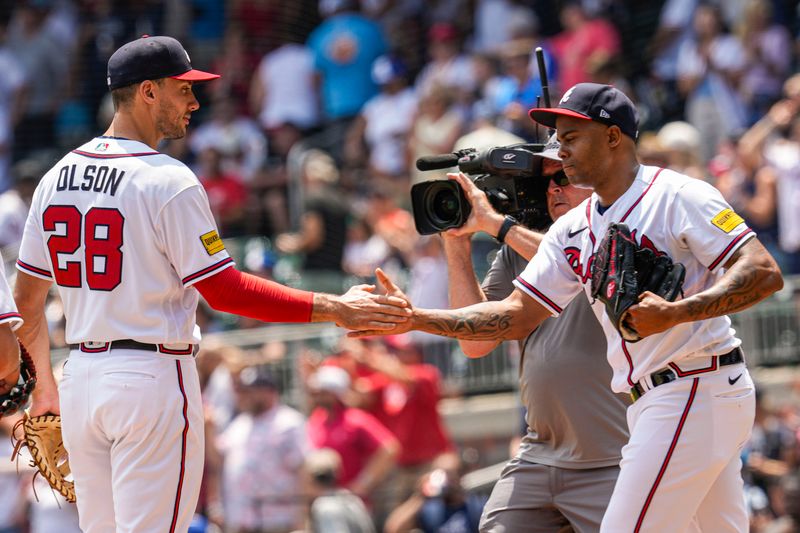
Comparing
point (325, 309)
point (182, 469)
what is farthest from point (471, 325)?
point (182, 469)

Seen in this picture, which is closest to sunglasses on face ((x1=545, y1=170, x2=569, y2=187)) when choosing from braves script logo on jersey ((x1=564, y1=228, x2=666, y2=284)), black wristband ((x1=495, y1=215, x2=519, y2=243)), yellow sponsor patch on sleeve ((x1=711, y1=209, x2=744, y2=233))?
black wristband ((x1=495, y1=215, x2=519, y2=243))

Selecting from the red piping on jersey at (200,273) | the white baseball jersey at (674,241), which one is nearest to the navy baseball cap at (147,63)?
the red piping on jersey at (200,273)

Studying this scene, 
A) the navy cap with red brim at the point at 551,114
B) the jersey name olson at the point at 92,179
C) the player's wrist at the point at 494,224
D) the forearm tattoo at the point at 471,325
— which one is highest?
the navy cap with red brim at the point at 551,114

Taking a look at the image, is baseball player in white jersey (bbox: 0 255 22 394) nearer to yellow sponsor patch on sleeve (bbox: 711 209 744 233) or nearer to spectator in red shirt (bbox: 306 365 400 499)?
yellow sponsor patch on sleeve (bbox: 711 209 744 233)

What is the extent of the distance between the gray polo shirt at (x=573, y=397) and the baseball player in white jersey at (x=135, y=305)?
112cm

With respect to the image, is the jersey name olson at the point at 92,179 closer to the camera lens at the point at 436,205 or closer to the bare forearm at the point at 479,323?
the bare forearm at the point at 479,323

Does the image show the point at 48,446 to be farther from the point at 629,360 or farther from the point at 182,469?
the point at 629,360

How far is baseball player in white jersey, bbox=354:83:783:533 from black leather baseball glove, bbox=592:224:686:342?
0.19 ft

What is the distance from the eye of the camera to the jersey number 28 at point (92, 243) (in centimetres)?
468

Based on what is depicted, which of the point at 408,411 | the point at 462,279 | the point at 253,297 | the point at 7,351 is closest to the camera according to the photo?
the point at 7,351

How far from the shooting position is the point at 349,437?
9.30m

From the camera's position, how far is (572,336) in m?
5.41

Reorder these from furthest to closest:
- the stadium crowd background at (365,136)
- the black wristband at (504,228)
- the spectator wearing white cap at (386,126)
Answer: the spectator wearing white cap at (386,126), the stadium crowd background at (365,136), the black wristband at (504,228)

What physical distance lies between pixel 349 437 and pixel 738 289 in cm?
529
